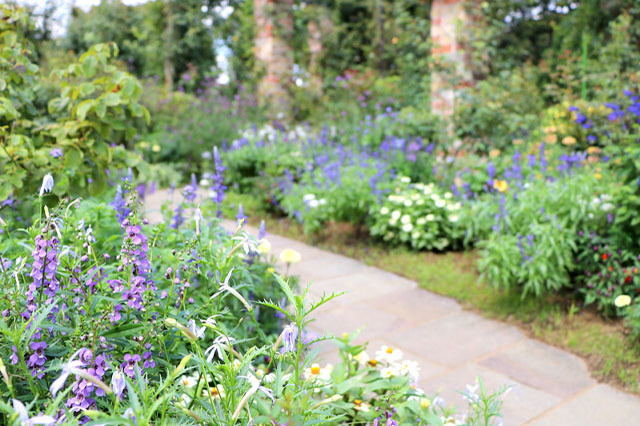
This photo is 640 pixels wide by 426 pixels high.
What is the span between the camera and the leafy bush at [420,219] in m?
4.70

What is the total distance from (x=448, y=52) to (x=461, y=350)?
13.4ft

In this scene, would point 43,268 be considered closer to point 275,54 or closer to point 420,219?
point 420,219

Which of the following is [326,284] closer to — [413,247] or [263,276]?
[413,247]

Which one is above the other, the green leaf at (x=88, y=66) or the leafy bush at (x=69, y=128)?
the green leaf at (x=88, y=66)

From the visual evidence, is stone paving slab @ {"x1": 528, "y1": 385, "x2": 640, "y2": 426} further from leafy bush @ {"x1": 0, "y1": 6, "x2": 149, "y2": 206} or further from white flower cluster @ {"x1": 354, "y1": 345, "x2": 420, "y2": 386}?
leafy bush @ {"x1": 0, "y1": 6, "x2": 149, "y2": 206}

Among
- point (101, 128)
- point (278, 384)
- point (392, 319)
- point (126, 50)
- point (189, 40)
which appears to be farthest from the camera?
point (126, 50)

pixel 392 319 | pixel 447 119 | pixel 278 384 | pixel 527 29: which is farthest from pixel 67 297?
pixel 527 29

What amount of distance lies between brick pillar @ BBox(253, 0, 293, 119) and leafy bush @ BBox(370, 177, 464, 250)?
3.91 m

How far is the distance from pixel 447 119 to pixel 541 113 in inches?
60.9

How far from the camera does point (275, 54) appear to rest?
28.3 feet

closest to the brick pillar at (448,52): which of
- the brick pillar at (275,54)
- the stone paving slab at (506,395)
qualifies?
the brick pillar at (275,54)

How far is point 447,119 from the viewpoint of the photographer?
6227mm

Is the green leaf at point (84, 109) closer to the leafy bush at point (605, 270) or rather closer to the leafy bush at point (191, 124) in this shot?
the leafy bush at point (605, 270)

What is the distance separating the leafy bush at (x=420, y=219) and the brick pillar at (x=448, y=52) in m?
1.66
